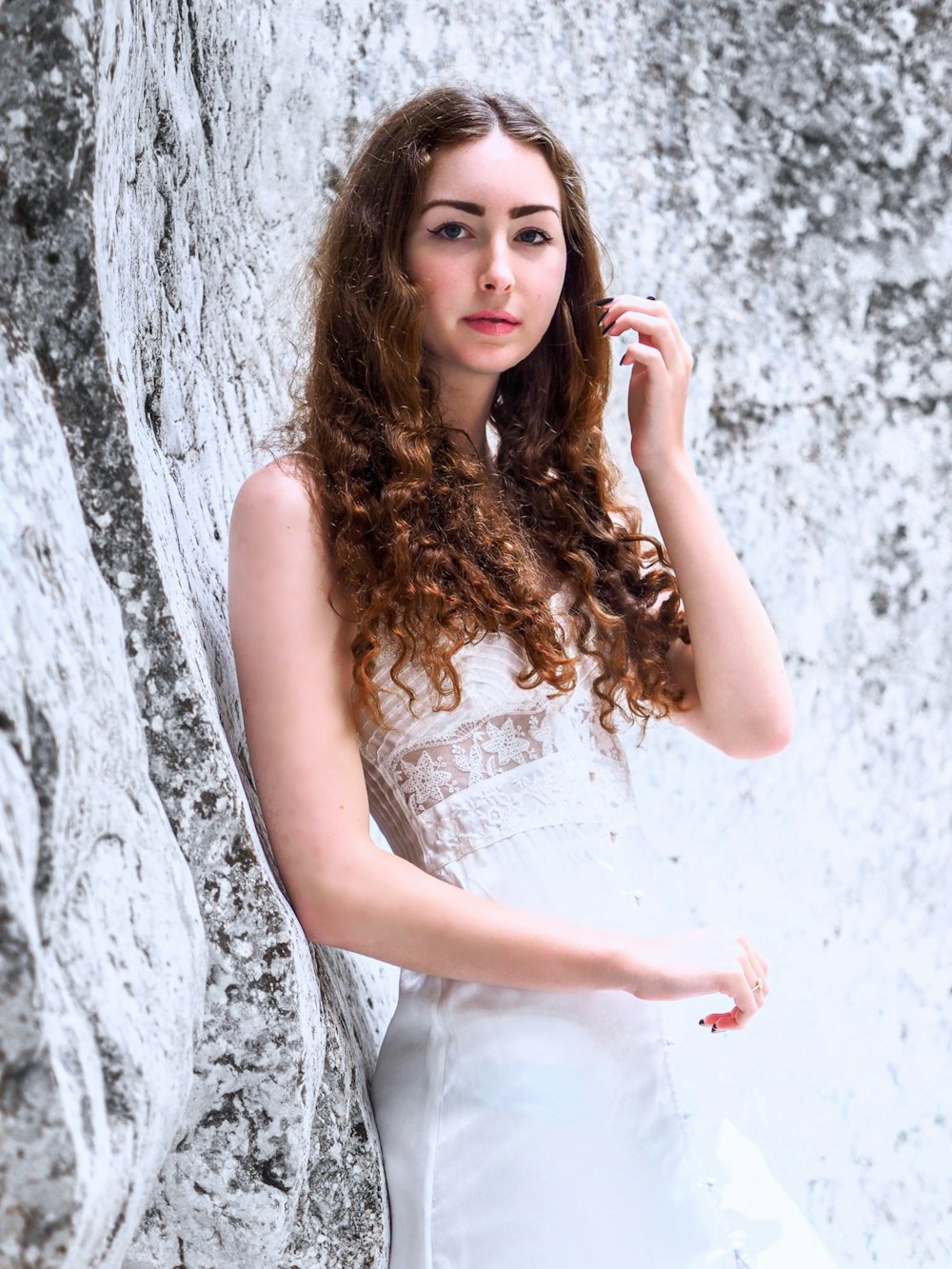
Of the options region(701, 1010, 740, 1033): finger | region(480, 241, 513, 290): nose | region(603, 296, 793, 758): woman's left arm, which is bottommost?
region(701, 1010, 740, 1033): finger

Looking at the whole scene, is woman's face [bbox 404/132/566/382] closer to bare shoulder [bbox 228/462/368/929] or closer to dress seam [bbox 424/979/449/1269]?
bare shoulder [bbox 228/462/368/929]

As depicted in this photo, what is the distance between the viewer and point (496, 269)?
1.33 metres

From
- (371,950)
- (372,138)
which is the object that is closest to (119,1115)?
(371,950)

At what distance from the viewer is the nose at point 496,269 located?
4.36 feet

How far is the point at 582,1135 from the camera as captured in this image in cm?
119

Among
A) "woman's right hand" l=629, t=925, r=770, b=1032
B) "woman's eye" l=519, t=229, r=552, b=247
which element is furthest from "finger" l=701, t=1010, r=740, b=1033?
"woman's eye" l=519, t=229, r=552, b=247

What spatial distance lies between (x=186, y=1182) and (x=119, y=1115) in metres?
0.30

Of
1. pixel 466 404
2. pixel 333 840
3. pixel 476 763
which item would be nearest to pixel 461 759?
pixel 476 763

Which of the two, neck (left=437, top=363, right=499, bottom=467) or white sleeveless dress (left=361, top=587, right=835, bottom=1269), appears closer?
white sleeveless dress (left=361, top=587, right=835, bottom=1269)

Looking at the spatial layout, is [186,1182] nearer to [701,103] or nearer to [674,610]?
[674,610]

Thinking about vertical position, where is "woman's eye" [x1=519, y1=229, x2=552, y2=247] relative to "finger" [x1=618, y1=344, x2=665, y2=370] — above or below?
above

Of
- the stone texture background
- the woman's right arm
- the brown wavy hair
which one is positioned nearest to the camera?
the stone texture background

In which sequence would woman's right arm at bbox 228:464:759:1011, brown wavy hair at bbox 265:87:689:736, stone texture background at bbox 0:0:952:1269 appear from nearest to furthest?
stone texture background at bbox 0:0:952:1269 < woman's right arm at bbox 228:464:759:1011 < brown wavy hair at bbox 265:87:689:736

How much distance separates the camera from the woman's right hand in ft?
3.93
